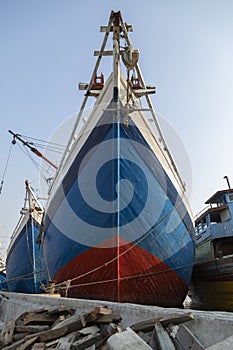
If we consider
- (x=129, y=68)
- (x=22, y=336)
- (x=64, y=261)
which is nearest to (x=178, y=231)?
(x=64, y=261)

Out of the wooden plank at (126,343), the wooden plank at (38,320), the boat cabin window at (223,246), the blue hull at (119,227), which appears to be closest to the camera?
the wooden plank at (126,343)

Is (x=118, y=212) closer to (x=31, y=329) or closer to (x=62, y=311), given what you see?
(x=62, y=311)

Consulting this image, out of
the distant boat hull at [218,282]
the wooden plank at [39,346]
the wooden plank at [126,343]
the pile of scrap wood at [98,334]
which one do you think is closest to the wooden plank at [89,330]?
the pile of scrap wood at [98,334]

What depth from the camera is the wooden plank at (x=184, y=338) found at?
5.92 feet

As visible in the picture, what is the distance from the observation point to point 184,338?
188cm

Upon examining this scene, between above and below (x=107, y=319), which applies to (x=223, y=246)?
above

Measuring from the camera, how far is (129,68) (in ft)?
21.0

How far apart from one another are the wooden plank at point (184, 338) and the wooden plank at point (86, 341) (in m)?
0.56

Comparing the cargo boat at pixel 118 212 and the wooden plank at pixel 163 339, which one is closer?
the wooden plank at pixel 163 339

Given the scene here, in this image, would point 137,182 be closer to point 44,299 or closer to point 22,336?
point 44,299

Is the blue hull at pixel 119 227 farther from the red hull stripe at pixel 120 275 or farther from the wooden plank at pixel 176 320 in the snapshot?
the wooden plank at pixel 176 320

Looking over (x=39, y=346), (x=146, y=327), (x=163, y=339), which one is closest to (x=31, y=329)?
(x=39, y=346)

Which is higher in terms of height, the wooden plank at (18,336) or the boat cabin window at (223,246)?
the boat cabin window at (223,246)

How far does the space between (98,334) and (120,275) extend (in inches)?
126
